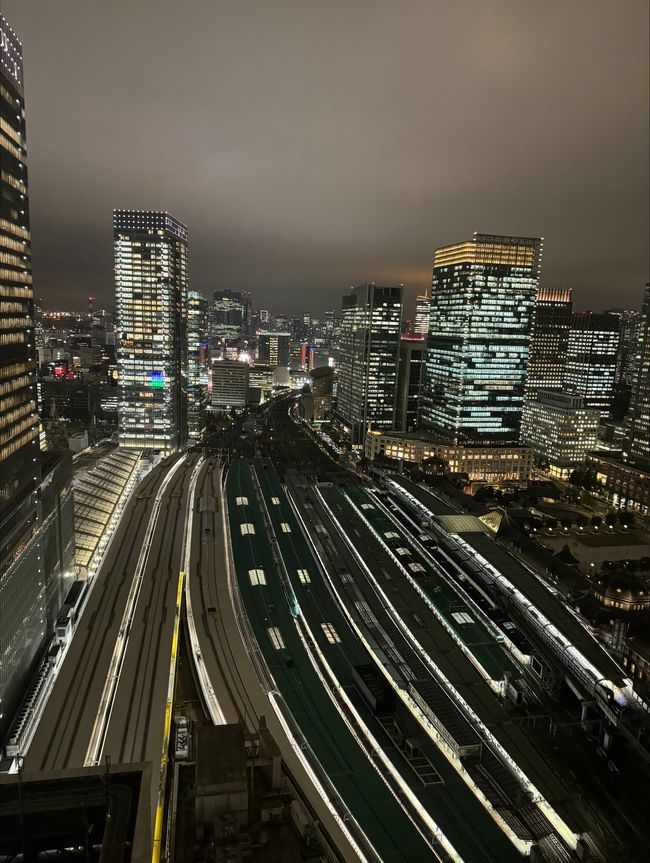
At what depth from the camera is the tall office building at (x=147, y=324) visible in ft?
259

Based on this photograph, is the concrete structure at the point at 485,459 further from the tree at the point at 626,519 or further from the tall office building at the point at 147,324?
the tall office building at the point at 147,324

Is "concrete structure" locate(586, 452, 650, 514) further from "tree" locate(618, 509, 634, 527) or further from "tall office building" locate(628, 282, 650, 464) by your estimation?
"tree" locate(618, 509, 634, 527)

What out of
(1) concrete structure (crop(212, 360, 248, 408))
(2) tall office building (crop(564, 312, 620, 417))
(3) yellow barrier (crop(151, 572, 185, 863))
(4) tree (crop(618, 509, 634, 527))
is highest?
(2) tall office building (crop(564, 312, 620, 417))

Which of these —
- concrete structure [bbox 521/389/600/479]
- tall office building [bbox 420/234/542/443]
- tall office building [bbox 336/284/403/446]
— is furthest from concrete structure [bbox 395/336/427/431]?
concrete structure [bbox 521/389/600/479]

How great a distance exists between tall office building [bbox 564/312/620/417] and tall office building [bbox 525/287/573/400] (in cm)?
235

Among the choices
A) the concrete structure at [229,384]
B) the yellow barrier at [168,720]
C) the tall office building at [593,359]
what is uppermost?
the tall office building at [593,359]

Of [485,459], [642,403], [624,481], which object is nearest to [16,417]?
[485,459]

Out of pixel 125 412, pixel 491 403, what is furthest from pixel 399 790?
pixel 125 412

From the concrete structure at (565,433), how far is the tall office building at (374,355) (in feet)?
83.2

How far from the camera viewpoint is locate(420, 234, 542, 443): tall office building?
76938 mm

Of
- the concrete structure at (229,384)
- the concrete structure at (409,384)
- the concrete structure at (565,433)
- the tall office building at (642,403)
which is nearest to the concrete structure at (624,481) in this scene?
the tall office building at (642,403)

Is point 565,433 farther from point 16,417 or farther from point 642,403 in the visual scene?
point 16,417

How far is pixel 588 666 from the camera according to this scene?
32156 mm

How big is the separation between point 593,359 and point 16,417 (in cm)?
12413
